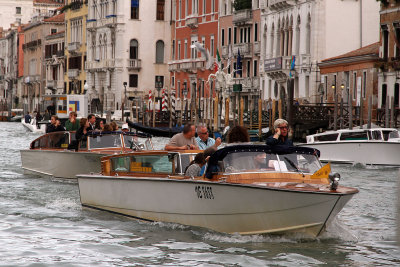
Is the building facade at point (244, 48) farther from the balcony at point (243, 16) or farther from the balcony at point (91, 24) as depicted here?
the balcony at point (91, 24)

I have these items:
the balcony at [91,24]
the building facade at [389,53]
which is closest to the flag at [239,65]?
the building facade at [389,53]

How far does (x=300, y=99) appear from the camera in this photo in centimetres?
4397

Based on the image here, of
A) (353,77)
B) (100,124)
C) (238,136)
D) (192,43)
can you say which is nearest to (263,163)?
(238,136)

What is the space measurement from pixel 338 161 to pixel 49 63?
6575 cm

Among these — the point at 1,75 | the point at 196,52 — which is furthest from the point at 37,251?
the point at 1,75

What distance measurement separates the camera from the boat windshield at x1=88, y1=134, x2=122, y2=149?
18.9 meters

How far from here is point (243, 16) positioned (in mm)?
53594

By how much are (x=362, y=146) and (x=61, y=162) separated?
9.22 meters

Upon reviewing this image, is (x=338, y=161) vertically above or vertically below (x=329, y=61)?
below

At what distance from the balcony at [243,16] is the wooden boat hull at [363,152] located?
2645cm

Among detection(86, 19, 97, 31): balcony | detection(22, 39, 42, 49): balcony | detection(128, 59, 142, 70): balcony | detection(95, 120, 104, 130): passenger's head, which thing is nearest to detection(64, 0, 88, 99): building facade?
detection(86, 19, 97, 31): balcony

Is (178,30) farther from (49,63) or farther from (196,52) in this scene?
(49,63)

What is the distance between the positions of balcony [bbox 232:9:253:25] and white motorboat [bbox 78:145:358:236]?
40975 mm

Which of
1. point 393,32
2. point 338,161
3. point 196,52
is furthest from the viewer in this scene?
point 196,52
